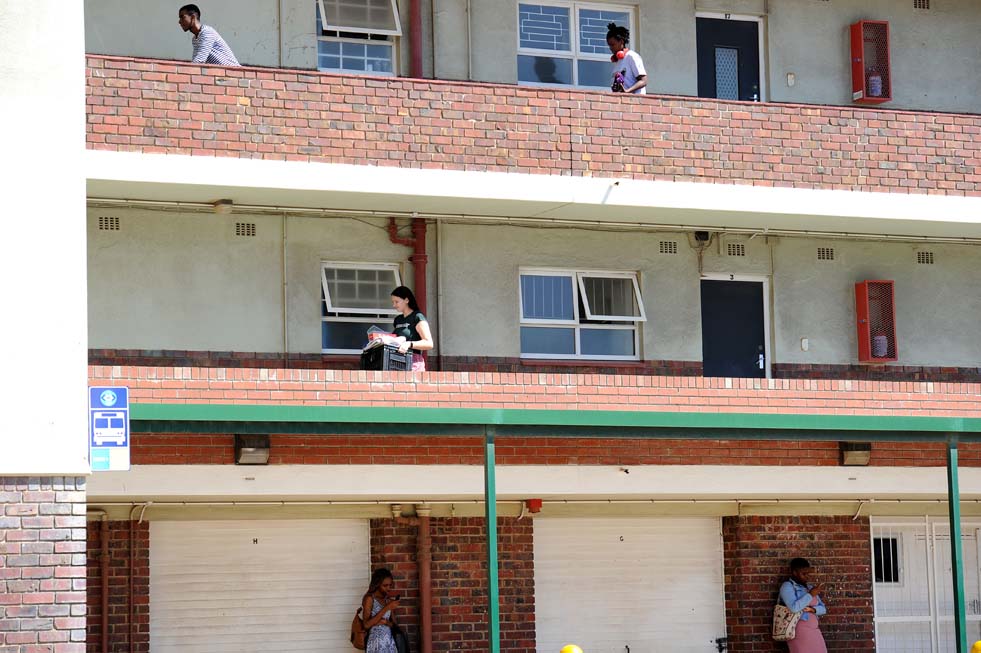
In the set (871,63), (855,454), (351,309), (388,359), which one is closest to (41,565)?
(388,359)

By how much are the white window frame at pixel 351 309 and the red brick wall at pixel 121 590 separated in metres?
2.82

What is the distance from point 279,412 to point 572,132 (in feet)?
17.9

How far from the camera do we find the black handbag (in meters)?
17.4

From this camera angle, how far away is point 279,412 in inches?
550

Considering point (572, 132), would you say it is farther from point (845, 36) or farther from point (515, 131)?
point (845, 36)

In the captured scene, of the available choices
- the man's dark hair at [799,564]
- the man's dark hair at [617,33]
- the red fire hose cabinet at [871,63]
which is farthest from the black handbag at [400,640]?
the red fire hose cabinet at [871,63]

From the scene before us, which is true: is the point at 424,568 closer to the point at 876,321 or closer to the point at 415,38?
the point at 415,38

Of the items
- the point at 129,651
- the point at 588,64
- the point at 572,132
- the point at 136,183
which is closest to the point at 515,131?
the point at 572,132

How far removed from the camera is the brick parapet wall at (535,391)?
15.4 metres

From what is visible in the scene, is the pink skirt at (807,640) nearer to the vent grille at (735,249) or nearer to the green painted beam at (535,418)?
the green painted beam at (535,418)

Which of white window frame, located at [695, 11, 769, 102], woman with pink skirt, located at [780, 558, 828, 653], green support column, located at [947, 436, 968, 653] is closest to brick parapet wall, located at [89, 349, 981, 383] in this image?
woman with pink skirt, located at [780, 558, 828, 653]

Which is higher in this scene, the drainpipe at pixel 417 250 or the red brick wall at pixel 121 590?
the drainpipe at pixel 417 250

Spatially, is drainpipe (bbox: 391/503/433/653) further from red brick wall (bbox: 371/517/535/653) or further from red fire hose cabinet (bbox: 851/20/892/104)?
red fire hose cabinet (bbox: 851/20/892/104)

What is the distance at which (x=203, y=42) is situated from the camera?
17062mm
